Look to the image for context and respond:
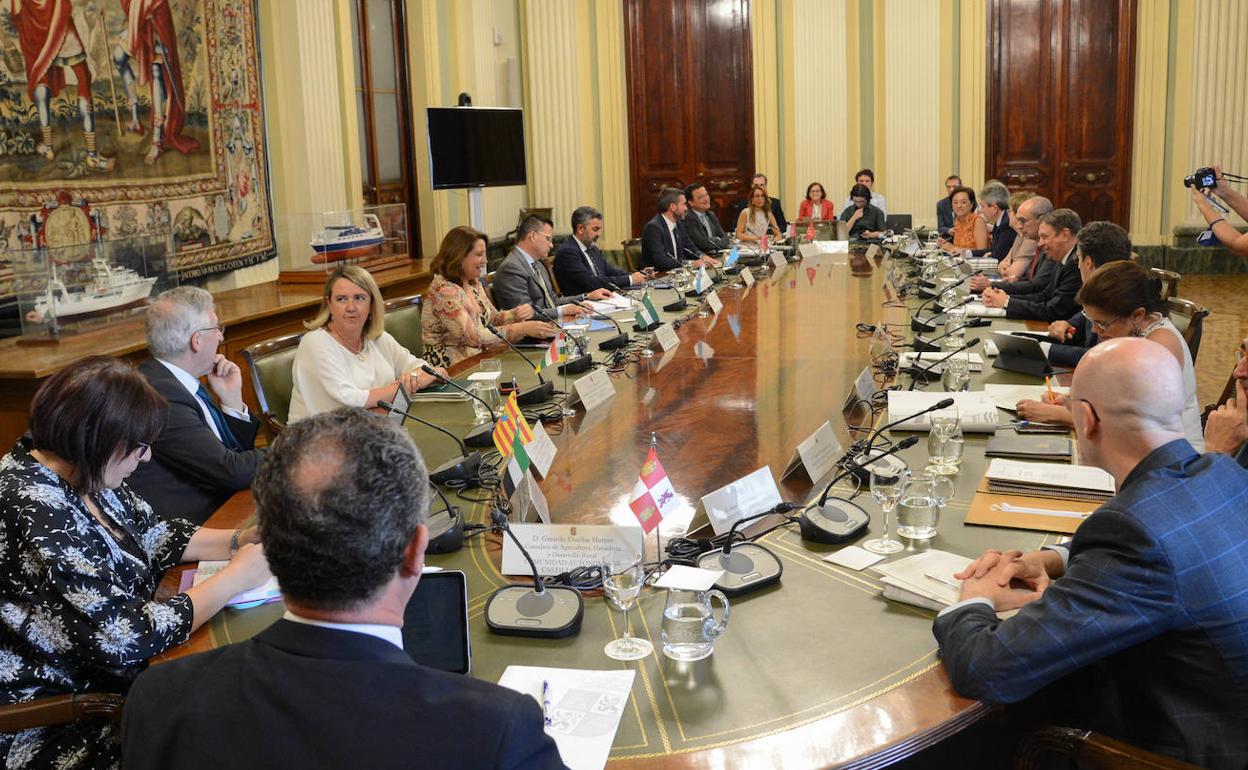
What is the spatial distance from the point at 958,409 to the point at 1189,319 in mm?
1365

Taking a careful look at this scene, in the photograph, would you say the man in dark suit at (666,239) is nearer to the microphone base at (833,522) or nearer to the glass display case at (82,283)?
the glass display case at (82,283)

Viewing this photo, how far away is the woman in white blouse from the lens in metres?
3.50

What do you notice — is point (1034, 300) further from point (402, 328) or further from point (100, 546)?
point (100, 546)

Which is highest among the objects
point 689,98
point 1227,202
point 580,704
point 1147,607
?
point 689,98

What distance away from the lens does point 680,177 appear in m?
11.5

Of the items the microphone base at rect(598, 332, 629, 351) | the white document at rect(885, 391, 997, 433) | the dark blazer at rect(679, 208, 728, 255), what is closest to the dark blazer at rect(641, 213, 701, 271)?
the dark blazer at rect(679, 208, 728, 255)

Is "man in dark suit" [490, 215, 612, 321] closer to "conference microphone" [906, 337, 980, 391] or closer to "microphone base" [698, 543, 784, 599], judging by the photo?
"conference microphone" [906, 337, 980, 391]

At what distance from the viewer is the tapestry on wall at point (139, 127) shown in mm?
4672

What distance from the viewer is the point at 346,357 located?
3.63 meters

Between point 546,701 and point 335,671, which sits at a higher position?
point 335,671

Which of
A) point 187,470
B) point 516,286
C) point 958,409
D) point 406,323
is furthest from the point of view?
point 516,286

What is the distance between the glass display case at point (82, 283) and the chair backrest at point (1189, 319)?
13.0 feet

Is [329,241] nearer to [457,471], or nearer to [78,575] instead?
[457,471]

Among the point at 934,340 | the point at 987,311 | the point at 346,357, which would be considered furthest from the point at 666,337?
the point at 987,311
